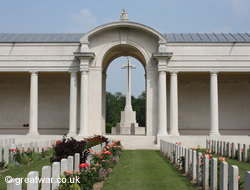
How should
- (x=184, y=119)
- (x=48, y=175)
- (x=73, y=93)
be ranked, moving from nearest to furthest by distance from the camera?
1. (x=48, y=175)
2. (x=73, y=93)
3. (x=184, y=119)

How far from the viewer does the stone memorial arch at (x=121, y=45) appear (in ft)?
105

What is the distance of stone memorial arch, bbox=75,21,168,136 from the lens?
105 ft

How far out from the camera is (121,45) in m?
33.9

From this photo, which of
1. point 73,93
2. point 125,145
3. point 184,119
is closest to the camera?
point 125,145

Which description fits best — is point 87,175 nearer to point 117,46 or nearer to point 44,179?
point 44,179

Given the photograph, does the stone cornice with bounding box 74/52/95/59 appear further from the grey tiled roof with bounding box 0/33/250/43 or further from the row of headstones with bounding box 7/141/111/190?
the row of headstones with bounding box 7/141/111/190

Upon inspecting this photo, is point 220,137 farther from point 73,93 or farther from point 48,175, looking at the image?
point 48,175

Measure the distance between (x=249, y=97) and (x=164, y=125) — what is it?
1179 centimetres

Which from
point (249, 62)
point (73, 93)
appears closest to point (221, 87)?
point (249, 62)

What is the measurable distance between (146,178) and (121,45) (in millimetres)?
A: 21325

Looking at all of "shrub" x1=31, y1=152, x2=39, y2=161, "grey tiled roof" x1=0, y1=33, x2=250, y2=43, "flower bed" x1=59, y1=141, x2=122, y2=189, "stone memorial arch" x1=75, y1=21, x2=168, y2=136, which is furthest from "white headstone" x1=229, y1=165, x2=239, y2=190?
"grey tiled roof" x1=0, y1=33, x2=250, y2=43

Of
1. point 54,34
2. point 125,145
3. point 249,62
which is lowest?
point 125,145

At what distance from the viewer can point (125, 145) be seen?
30203 mm

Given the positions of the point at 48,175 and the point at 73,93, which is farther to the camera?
the point at 73,93
